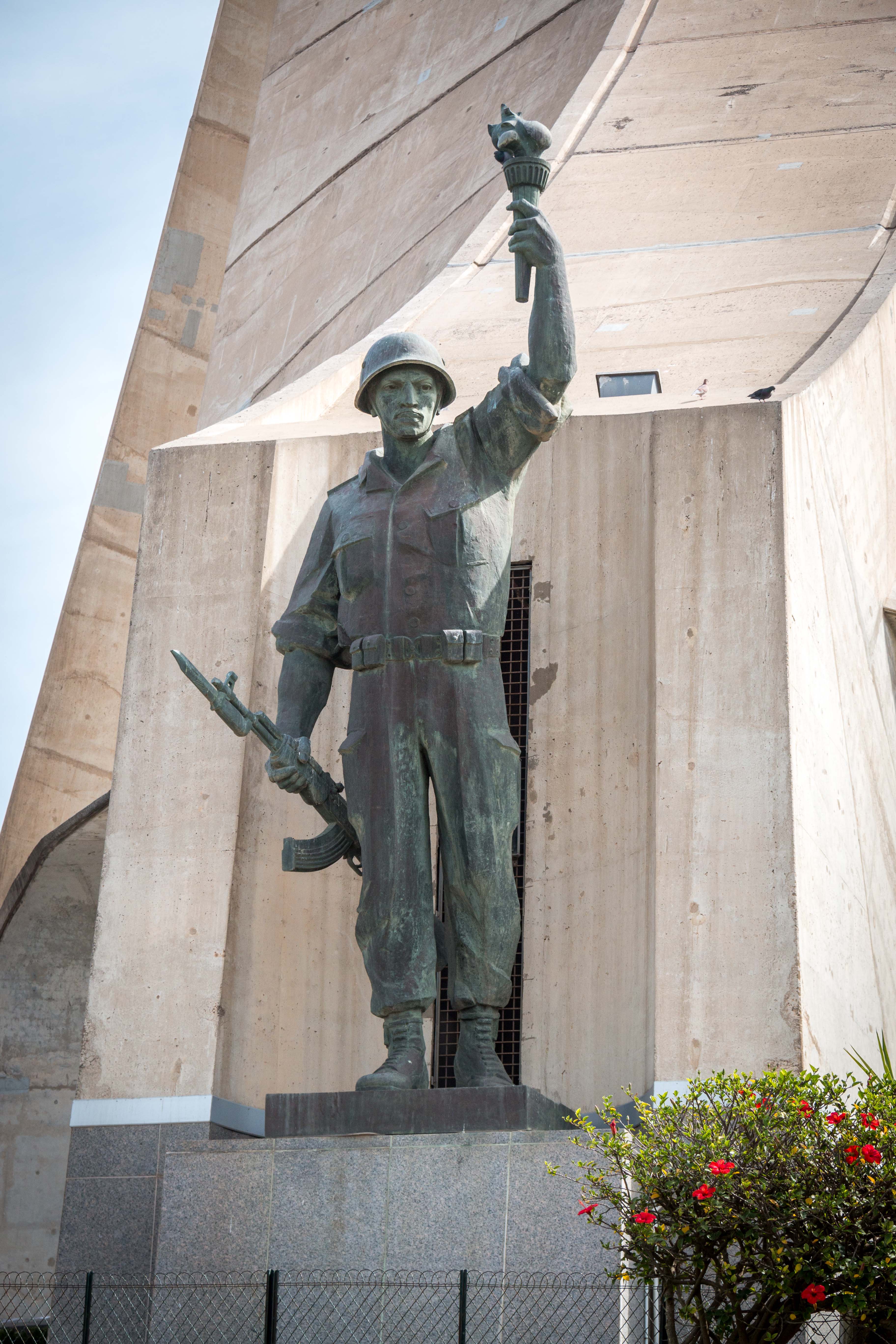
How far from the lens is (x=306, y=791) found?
7.09 m

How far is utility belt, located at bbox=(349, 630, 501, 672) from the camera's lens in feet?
22.8

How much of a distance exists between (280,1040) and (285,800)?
111 cm

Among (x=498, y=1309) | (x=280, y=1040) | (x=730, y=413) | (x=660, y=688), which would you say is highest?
(x=730, y=413)

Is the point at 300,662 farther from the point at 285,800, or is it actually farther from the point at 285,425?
the point at 285,425

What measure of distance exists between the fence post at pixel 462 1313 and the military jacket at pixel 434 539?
242 cm

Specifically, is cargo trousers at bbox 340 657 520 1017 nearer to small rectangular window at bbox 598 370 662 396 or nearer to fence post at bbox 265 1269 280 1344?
fence post at bbox 265 1269 280 1344

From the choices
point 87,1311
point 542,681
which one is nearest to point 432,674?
point 542,681

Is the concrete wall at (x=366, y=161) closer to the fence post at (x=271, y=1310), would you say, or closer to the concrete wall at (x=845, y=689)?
the concrete wall at (x=845, y=689)

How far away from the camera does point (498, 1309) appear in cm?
597

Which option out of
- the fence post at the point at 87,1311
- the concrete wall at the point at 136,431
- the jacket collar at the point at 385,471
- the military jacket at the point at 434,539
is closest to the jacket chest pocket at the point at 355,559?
the military jacket at the point at 434,539

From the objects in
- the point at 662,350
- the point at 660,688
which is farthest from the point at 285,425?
the point at 660,688

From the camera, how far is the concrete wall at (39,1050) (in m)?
14.3

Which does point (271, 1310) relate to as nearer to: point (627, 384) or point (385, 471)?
point (385, 471)

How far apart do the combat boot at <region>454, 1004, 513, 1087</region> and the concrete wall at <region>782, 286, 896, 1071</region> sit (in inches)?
52.6
